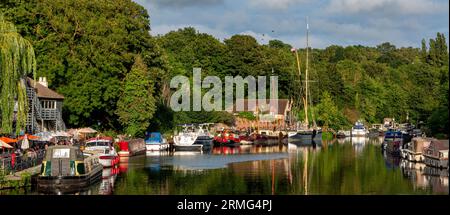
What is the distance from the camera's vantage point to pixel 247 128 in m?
115

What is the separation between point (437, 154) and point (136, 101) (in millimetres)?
33021

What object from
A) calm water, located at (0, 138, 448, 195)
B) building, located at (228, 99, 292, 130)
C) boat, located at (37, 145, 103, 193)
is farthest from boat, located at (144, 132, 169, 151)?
building, located at (228, 99, 292, 130)

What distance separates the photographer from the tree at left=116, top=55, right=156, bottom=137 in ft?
246

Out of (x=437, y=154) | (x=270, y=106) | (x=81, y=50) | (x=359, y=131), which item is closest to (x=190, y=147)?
(x=81, y=50)

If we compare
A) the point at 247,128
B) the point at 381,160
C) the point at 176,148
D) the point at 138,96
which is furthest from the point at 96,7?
the point at 247,128

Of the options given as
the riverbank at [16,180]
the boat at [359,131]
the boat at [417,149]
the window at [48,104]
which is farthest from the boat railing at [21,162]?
Answer: the boat at [359,131]

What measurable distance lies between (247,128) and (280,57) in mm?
30503

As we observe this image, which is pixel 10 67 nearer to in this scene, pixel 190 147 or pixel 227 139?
pixel 190 147

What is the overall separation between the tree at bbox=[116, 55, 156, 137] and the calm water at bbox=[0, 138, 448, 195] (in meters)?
8.77

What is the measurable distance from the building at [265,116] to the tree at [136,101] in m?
38.5

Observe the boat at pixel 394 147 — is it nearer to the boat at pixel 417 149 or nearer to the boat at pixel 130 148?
the boat at pixel 417 149

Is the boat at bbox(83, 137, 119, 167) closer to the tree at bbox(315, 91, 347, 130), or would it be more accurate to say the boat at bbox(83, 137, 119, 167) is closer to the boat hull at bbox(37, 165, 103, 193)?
the boat hull at bbox(37, 165, 103, 193)

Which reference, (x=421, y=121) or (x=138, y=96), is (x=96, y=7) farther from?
(x=421, y=121)

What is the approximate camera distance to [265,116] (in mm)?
122625
